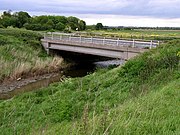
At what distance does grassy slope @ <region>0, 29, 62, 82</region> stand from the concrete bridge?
196 cm

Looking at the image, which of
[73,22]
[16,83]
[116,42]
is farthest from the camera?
[73,22]

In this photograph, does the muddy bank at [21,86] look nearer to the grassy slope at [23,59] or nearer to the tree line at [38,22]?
the grassy slope at [23,59]

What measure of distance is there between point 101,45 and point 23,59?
10079 millimetres

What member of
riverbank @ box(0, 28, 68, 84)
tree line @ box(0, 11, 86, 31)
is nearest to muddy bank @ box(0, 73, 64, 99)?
riverbank @ box(0, 28, 68, 84)

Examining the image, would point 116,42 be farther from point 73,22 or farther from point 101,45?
point 73,22

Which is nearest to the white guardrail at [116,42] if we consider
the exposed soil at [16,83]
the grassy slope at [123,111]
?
the exposed soil at [16,83]

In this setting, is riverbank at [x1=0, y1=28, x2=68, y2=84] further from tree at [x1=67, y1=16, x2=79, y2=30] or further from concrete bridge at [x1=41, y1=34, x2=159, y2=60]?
tree at [x1=67, y1=16, x2=79, y2=30]

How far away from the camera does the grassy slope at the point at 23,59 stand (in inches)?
1246

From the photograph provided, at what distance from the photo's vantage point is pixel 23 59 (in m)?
37.0

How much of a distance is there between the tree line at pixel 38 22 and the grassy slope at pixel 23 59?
30.5 m

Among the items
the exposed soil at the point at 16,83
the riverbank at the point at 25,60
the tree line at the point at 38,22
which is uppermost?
the tree line at the point at 38,22

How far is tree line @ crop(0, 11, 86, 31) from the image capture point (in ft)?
262

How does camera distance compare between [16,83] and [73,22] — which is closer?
[16,83]

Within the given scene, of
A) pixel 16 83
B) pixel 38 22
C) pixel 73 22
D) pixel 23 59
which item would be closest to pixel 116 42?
pixel 16 83
